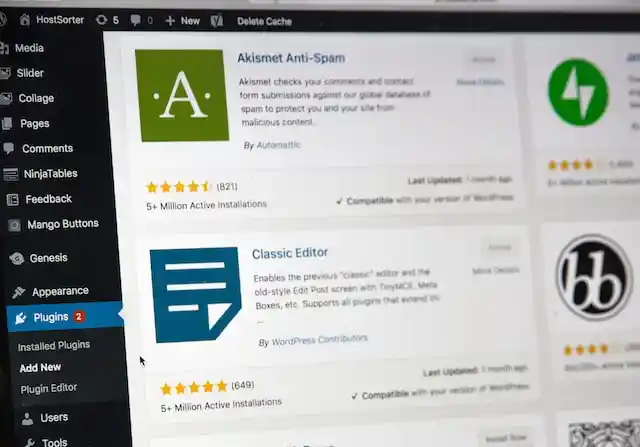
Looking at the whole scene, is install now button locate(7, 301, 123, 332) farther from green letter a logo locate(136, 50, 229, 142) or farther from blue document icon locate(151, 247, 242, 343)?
green letter a logo locate(136, 50, 229, 142)

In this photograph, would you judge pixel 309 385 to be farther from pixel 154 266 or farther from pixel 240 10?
pixel 240 10

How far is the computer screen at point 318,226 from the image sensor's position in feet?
2.38

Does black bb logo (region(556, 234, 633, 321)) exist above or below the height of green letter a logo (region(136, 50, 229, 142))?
below

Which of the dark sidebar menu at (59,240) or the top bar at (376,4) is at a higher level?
the top bar at (376,4)

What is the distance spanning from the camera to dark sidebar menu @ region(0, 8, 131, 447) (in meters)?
0.71

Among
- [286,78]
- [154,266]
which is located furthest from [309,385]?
[286,78]

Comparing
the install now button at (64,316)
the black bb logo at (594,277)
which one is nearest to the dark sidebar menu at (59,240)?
the install now button at (64,316)

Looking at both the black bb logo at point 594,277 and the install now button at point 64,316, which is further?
the black bb logo at point 594,277

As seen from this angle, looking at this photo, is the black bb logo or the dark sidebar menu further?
the black bb logo

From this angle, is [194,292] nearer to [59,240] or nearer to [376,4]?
[59,240]

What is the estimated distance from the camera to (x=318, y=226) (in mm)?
773

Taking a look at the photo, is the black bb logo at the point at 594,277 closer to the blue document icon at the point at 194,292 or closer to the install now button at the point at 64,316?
the blue document icon at the point at 194,292

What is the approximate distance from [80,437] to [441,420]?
1.07 feet

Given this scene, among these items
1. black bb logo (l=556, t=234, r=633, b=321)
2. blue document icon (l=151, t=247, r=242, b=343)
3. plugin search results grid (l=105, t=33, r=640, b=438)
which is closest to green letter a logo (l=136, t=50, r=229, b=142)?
plugin search results grid (l=105, t=33, r=640, b=438)
